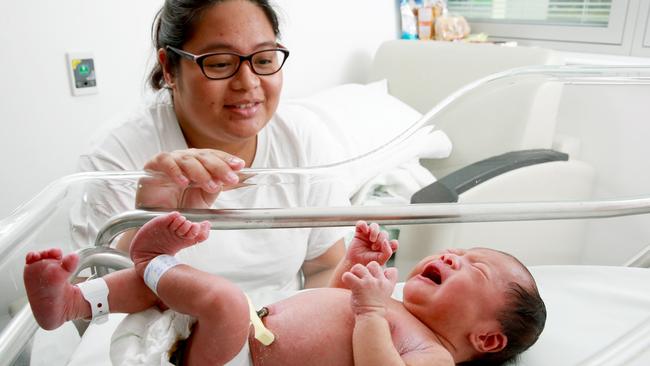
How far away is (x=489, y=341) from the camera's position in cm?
86

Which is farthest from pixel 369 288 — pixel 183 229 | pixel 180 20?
pixel 180 20

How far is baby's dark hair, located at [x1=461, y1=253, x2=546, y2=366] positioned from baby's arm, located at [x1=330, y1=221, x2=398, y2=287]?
0.66 feet

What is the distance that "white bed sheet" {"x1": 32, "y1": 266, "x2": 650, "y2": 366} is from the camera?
2.60 ft

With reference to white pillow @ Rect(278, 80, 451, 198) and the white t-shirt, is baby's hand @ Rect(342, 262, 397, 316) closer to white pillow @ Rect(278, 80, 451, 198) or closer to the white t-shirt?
the white t-shirt

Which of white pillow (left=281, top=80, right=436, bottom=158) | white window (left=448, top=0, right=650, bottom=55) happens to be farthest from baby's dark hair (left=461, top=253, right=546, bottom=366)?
white window (left=448, top=0, right=650, bottom=55)

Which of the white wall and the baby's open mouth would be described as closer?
the baby's open mouth

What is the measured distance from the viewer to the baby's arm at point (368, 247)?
853mm

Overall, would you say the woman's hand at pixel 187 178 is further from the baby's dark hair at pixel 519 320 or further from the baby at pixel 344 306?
the baby's dark hair at pixel 519 320

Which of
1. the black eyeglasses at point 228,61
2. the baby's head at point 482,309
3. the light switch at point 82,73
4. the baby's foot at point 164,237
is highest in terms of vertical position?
the black eyeglasses at point 228,61

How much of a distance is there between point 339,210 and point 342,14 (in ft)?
5.21

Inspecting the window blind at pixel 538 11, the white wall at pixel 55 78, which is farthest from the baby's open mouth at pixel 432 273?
the window blind at pixel 538 11

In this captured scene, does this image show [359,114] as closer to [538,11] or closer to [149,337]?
[538,11]

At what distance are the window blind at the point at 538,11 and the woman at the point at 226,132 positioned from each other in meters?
1.75

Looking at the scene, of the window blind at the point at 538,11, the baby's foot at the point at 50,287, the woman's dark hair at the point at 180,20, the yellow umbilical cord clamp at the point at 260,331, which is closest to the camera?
the baby's foot at the point at 50,287
